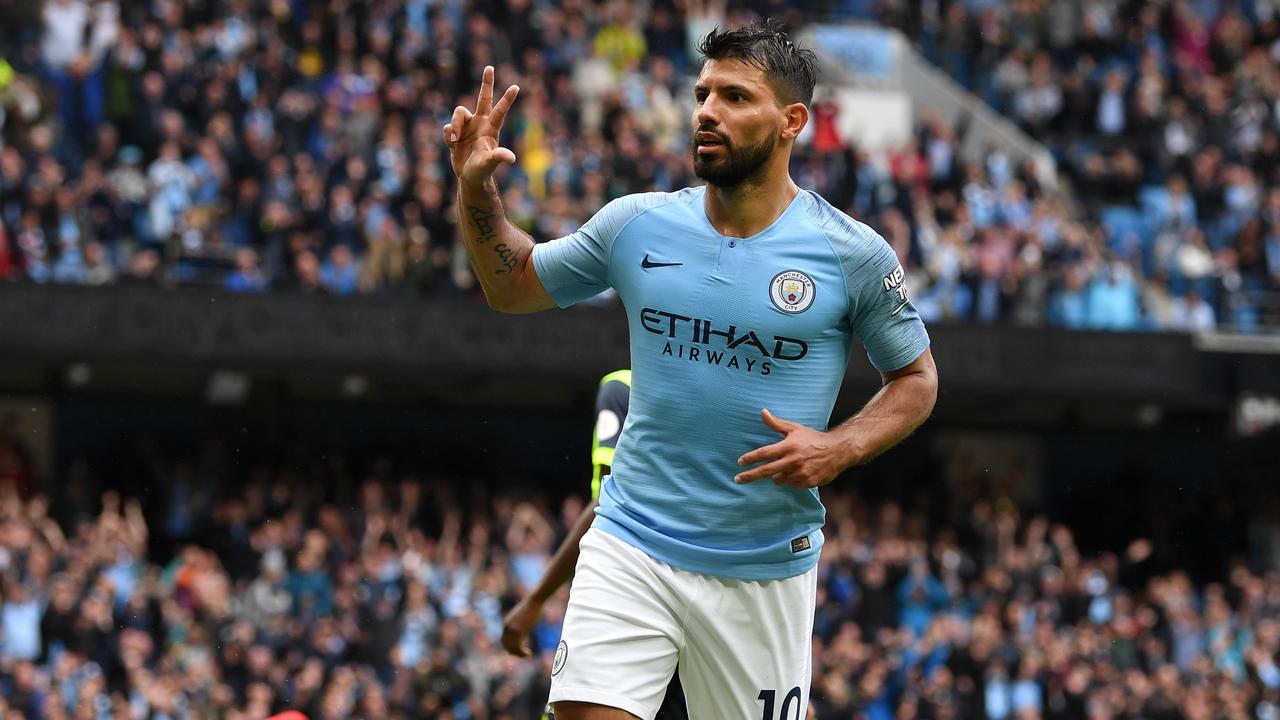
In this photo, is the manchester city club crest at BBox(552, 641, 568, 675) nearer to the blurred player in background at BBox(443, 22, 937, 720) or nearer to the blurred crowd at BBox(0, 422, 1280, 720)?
the blurred player in background at BBox(443, 22, 937, 720)

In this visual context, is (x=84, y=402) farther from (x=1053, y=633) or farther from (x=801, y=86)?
(x=801, y=86)

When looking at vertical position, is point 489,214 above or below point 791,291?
above

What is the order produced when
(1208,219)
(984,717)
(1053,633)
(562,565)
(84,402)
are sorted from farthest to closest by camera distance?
(1208,219) → (84,402) → (1053,633) → (984,717) → (562,565)

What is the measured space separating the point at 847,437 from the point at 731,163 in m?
0.83

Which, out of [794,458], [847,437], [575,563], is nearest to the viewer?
[794,458]

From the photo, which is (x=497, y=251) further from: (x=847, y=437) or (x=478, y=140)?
(x=847, y=437)

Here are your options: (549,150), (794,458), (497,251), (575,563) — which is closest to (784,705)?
(794,458)

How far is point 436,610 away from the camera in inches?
685

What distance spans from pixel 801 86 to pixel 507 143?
16.4 meters

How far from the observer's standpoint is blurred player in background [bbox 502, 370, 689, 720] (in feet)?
21.8

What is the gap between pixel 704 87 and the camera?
5.32 meters

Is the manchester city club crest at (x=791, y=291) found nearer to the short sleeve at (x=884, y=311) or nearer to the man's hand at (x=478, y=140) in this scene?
the short sleeve at (x=884, y=311)

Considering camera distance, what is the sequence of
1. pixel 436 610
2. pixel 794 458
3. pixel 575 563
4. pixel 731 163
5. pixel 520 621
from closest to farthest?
Answer: 1. pixel 794 458
2. pixel 731 163
3. pixel 520 621
4. pixel 575 563
5. pixel 436 610

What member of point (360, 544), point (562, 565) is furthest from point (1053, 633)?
point (562, 565)
